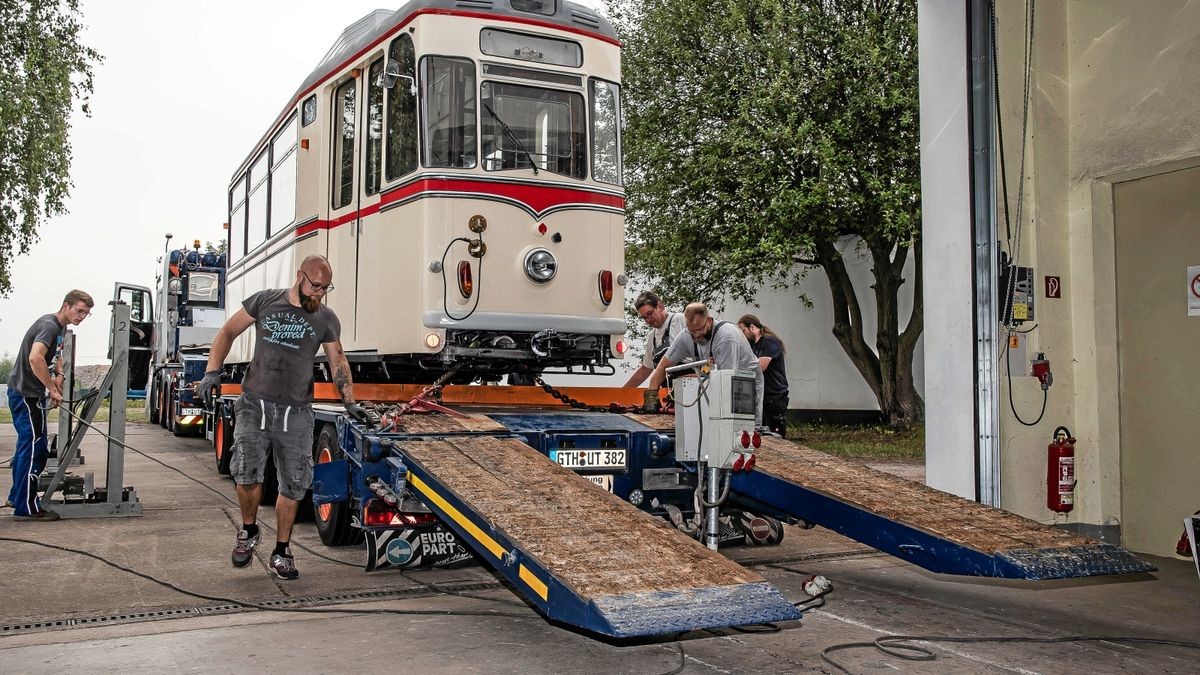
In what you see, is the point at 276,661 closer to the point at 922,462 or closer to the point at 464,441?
the point at 464,441

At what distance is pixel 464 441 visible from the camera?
6.46 m

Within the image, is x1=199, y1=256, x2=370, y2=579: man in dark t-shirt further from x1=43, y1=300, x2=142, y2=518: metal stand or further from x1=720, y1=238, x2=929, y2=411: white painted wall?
x1=720, y1=238, x2=929, y2=411: white painted wall

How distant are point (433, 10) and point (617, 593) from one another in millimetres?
4871

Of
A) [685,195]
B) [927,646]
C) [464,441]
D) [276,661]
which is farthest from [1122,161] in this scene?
[685,195]

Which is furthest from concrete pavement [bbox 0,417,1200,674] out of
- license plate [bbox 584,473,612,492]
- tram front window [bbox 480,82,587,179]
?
tram front window [bbox 480,82,587,179]

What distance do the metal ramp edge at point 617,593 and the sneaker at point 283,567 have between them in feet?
5.10

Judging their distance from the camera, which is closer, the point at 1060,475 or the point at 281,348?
the point at 281,348

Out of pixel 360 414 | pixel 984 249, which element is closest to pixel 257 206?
pixel 360 414

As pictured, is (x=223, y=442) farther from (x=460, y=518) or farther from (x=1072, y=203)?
(x=1072, y=203)

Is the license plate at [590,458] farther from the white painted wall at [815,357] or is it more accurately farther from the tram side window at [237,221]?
the white painted wall at [815,357]

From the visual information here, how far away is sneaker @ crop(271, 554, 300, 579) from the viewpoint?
6.55 metres

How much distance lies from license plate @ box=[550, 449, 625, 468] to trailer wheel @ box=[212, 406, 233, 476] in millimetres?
6566

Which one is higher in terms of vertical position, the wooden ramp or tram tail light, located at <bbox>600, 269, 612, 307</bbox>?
tram tail light, located at <bbox>600, 269, 612, 307</bbox>

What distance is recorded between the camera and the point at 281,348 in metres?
6.65
